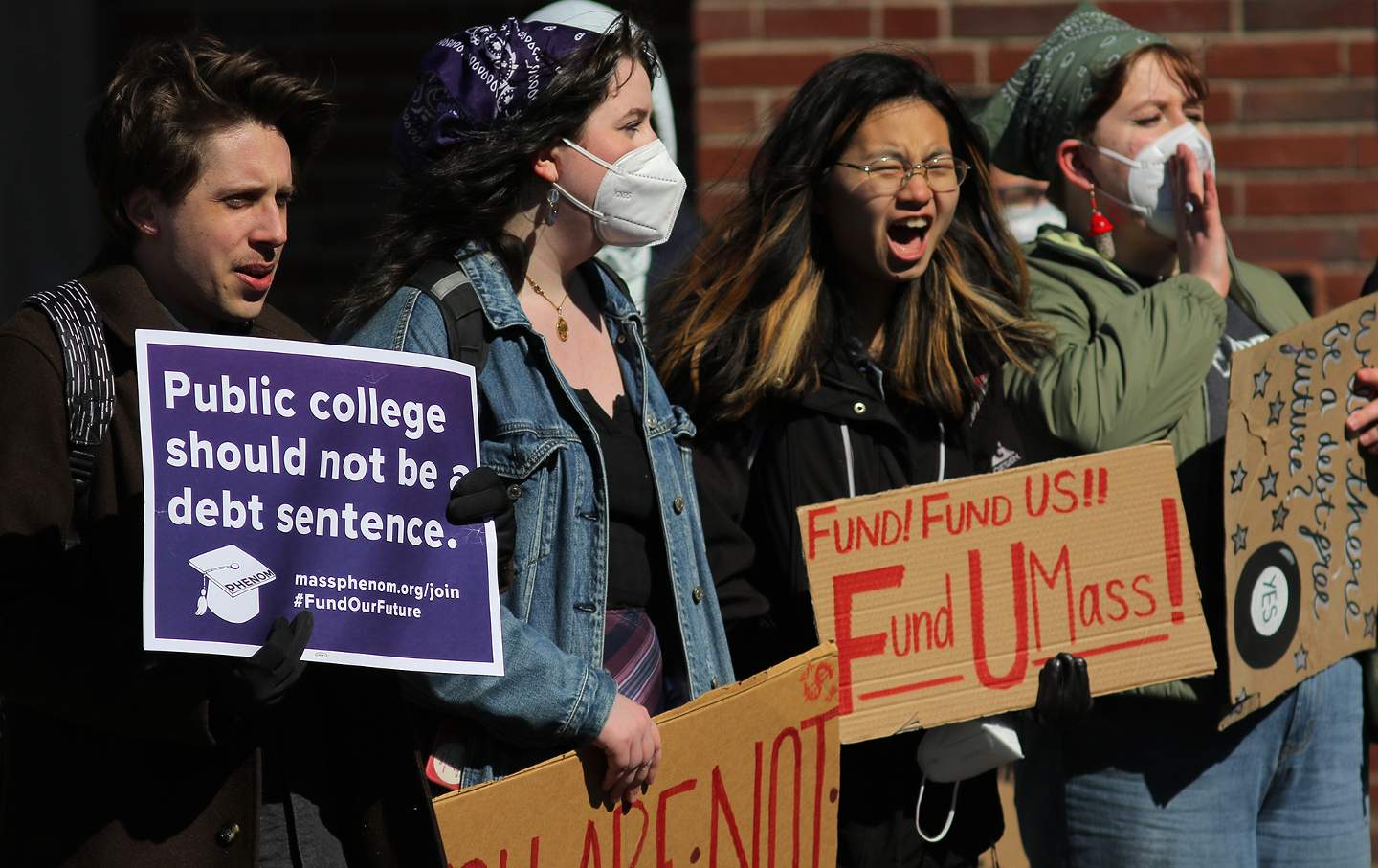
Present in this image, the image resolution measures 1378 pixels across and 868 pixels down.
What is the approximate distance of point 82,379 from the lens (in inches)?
95.4

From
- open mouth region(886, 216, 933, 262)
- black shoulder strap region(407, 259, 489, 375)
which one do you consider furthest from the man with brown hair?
open mouth region(886, 216, 933, 262)

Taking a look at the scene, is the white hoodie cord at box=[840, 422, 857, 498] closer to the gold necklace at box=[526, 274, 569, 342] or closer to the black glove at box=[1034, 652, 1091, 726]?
the black glove at box=[1034, 652, 1091, 726]

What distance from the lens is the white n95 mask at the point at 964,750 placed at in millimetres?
3232

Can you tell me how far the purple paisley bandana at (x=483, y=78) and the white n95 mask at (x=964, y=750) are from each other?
135 centimetres

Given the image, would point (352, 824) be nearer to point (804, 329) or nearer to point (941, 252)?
point (804, 329)

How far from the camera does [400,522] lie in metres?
2.49

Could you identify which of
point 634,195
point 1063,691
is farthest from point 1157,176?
point 634,195

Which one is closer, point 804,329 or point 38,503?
point 38,503

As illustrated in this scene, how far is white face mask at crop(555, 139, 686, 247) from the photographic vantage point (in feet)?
9.84

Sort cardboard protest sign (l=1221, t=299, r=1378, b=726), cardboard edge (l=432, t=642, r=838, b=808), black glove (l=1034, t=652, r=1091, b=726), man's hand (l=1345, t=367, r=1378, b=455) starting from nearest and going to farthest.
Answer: cardboard edge (l=432, t=642, r=838, b=808)
black glove (l=1034, t=652, r=1091, b=726)
cardboard protest sign (l=1221, t=299, r=1378, b=726)
man's hand (l=1345, t=367, r=1378, b=455)

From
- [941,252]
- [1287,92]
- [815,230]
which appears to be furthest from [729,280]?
[1287,92]

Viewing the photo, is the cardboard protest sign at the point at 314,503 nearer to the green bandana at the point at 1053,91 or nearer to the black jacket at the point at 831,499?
the black jacket at the point at 831,499

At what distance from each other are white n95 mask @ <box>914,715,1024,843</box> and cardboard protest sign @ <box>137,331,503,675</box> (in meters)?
1.08

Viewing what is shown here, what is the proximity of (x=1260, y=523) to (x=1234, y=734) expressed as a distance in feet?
1.34
